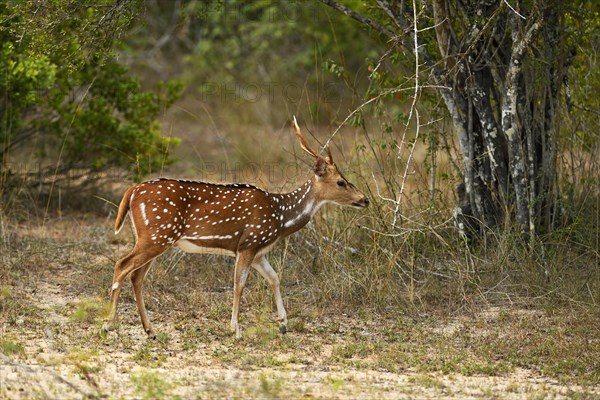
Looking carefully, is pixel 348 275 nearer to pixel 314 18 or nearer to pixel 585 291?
pixel 585 291

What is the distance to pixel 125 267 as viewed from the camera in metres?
8.10

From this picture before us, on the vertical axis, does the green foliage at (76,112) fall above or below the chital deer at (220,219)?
above

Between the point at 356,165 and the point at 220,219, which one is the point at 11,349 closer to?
the point at 220,219

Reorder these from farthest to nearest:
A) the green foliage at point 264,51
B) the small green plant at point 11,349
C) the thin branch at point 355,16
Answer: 1. the green foliage at point 264,51
2. the thin branch at point 355,16
3. the small green plant at point 11,349

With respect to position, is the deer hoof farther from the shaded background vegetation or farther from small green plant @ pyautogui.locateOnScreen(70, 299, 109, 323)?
the shaded background vegetation

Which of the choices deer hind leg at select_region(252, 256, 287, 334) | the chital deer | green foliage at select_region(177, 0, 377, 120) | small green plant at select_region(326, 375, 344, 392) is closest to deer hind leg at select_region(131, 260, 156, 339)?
the chital deer

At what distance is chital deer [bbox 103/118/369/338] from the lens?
8.10 metres

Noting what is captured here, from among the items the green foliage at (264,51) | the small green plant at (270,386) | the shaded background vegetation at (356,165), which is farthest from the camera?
the green foliage at (264,51)

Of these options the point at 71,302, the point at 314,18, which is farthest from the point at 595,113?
the point at 314,18

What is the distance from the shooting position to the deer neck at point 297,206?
8578 mm

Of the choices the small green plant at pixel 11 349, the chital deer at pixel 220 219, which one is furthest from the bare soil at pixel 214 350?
the chital deer at pixel 220 219

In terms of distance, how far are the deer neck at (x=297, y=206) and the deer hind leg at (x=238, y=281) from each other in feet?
1.39

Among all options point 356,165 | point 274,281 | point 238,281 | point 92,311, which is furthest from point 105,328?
point 356,165

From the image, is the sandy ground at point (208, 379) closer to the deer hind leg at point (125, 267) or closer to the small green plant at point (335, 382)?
the small green plant at point (335, 382)
